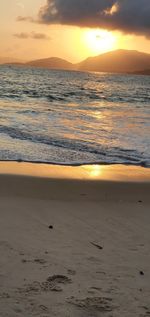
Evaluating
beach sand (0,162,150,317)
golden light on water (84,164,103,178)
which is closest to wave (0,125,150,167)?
golden light on water (84,164,103,178)

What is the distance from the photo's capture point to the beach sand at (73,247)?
3.17 metres

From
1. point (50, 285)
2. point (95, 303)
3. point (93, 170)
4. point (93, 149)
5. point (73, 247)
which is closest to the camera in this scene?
point (95, 303)

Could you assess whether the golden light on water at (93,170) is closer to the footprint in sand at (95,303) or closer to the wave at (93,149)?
the wave at (93,149)

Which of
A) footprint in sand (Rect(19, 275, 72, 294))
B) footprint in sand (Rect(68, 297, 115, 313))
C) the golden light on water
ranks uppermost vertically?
the golden light on water

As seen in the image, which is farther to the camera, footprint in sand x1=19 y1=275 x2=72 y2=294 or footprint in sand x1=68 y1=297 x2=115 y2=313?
footprint in sand x1=19 y1=275 x2=72 y2=294

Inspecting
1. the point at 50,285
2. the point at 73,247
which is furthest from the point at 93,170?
the point at 50,285

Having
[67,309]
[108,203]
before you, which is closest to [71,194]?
[108,203]

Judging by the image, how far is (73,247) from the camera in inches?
166

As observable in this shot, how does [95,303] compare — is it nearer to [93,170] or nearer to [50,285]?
[50,285]

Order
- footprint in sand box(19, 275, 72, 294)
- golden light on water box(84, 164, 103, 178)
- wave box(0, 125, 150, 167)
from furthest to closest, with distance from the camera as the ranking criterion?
wave box(0, 125, 150, 167) → golden light on water box(84, 164, 103, 178) → footprint in sand box(19, 275, 72, 294)

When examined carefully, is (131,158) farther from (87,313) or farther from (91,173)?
(87,313)

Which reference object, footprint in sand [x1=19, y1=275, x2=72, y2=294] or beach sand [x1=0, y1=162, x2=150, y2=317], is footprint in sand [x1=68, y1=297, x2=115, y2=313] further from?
footprint in sand [x1=19, y1=275, x2=72, y2=294]

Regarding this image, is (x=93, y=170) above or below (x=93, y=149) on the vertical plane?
below

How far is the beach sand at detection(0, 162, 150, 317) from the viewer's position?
317cm
